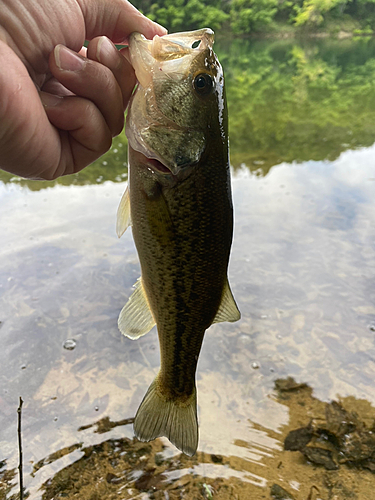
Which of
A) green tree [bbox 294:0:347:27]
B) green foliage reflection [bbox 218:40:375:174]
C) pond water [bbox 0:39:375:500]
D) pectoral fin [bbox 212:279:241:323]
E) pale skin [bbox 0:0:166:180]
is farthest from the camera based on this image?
green tree [bbox 294:0:347:27]

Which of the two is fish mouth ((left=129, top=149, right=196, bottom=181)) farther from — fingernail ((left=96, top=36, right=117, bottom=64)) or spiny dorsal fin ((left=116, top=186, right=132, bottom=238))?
fingernail ((left=96, top=36, right=117, bottom=64))

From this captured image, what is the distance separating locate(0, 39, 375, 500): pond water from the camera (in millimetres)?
2826

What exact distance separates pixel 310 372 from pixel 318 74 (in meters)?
22.1

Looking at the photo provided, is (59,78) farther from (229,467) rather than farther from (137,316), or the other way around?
(229,467)

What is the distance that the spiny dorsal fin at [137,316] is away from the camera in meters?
1.78

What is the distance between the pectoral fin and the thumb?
3.86 ft

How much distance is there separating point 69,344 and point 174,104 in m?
3.13

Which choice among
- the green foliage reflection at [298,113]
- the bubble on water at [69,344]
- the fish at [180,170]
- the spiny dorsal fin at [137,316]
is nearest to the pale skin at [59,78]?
the fish at [180,170]

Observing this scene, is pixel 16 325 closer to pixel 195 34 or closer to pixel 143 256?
pixel 143 256

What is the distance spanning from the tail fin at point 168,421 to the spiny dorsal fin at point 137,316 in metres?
0.31

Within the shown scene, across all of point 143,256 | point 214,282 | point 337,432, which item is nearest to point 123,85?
point 143,256

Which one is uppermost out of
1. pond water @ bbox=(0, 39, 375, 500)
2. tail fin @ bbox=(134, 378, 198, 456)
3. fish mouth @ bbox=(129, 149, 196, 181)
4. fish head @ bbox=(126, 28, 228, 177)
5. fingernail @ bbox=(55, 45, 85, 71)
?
fingernail @ bbox=(55, 45, 85, 71)

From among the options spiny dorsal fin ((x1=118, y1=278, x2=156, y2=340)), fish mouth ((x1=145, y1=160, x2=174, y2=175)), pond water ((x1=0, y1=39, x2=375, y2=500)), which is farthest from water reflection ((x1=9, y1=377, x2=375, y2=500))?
fish mouth ((x1=145, y1=160, x2=174, y2=175))

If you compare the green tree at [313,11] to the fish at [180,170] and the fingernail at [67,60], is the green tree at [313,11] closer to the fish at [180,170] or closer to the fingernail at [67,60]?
the fish at [180,170]
